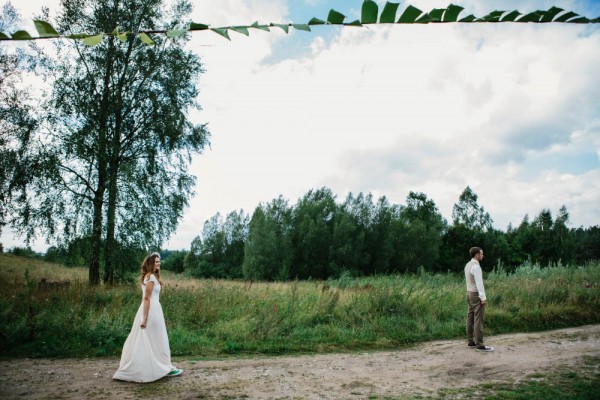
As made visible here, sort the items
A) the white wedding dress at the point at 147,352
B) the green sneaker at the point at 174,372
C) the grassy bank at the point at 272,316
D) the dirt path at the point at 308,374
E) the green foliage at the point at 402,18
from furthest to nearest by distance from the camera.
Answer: the grassy bank at the point at 272,316 < the green sneaker at the point at 174,372 < the white wedding dress at the point at 147,352 < the dirt path at the point at 308,374 < the green foliage at the point at 402,18

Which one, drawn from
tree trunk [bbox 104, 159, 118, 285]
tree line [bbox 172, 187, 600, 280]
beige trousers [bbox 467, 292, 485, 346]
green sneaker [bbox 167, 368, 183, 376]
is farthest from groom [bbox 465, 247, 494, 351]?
tree line [bbox 172, 187, 600, 280]

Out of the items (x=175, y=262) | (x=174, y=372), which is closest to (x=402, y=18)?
(x=174, y=372)

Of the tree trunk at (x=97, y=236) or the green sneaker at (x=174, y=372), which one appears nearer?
the green sneaker at (x=174, y=372)

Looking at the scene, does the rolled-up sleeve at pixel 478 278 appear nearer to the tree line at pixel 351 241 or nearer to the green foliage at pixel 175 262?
the tree line at pixel 351 241

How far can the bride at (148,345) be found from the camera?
6324 mm

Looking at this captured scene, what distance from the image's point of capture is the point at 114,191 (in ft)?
49.8

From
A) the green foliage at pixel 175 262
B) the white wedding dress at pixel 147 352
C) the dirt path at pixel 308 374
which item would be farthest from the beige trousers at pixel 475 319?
the green foliage at pixel 175 262

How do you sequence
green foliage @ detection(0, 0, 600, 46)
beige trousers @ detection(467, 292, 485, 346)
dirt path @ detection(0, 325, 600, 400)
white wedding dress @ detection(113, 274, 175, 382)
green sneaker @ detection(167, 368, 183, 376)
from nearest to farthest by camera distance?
green foliage @ detection(0, 0, 600, 46), dirt path @ detection(0, 325, 600, 400), white wedding dress @ detection(113, 274, 175, 382), green sneaker @ detection(167, 368, 183, 376), beige trousers @ detection(467, 292, 485, 346)

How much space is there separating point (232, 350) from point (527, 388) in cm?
582

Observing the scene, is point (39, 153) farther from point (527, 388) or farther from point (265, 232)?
point (265, 232)

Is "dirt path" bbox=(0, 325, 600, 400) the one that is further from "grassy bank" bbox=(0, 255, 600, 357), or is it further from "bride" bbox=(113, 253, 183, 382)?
"grassy bank" bbox=(0, 255, 600, 357)

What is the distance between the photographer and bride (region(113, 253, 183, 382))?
6324mm

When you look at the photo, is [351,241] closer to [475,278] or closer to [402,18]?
[475,278]

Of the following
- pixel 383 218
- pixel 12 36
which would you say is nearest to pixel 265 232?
pixel 383 218
